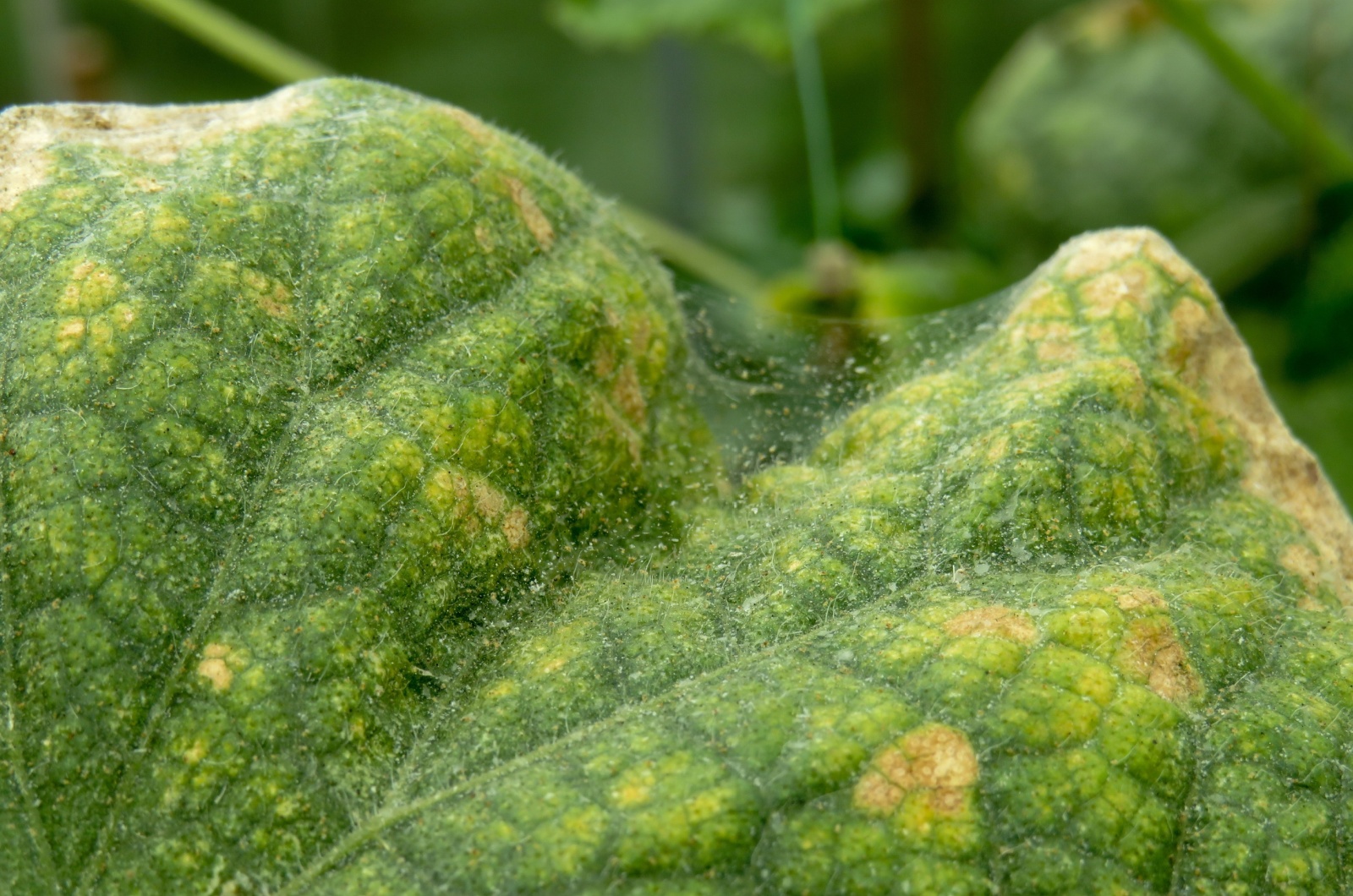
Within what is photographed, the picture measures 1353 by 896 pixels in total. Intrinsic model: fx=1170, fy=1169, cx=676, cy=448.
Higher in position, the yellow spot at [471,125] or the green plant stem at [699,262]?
the yellow spot at [471,125]

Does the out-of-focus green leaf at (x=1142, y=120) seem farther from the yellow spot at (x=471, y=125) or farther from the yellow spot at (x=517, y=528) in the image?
the yellow spot at (x=517, y=528)

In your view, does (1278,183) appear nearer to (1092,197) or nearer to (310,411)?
(1092,197)

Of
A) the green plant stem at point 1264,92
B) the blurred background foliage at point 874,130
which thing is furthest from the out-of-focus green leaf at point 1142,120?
the green plant stem at point 1264,92

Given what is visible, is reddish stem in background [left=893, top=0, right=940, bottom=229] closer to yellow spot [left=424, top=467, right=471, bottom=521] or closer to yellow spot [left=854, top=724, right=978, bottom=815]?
yellow spot [left=424, top=467, right=471, bottom=521]

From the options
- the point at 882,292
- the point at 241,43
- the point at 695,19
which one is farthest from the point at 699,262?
the point at 241,43

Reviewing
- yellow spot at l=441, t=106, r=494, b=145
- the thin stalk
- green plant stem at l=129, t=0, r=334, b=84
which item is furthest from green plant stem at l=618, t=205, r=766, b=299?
yellow spot at l=441, t=106, r=494, b=145

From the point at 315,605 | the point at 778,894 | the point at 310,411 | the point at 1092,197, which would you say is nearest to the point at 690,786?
the point at 778,894

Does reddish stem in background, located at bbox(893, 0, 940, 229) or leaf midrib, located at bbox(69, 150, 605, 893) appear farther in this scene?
reddish stem in background, located at bbox(893, 0, 940, 229)
